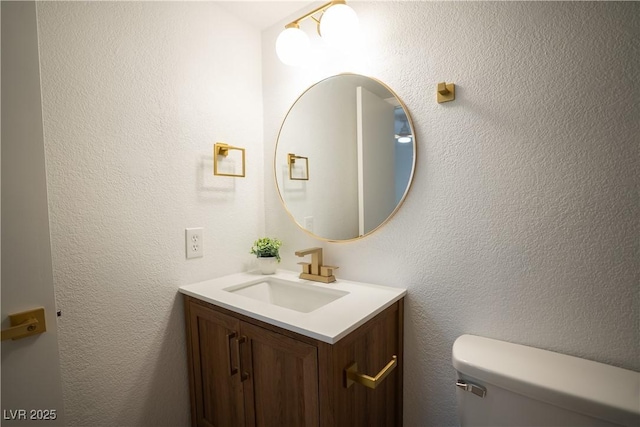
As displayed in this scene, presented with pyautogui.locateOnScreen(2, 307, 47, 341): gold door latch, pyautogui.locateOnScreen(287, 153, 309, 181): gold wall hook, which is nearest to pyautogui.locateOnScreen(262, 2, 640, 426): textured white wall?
pyautogui.locateOnScreen(287, 153, 309, 181): gold wall hook

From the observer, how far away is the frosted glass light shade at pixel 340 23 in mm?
1098

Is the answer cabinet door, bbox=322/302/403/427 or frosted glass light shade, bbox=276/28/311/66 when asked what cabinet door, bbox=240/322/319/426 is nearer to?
cabinet door, bbox=322/302/403/427

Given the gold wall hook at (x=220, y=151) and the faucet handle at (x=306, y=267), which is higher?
the gold wall hook at (x=220, y=151)

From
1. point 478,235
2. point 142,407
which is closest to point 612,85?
point 478,235

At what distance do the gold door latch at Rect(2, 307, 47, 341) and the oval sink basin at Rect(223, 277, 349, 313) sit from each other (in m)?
0.55

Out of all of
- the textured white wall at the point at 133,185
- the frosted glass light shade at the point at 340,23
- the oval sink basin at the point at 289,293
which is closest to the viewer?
the textured white wall at the point at 133,185

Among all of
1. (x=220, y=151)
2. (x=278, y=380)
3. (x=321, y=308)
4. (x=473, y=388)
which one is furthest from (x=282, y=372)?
(x=220, y=151)

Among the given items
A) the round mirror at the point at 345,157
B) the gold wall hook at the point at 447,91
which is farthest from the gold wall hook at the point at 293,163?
the gold wall hook at the point at 447,91

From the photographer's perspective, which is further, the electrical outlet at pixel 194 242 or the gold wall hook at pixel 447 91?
the electrical outlet at pixel 194 242

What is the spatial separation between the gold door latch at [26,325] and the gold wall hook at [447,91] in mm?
1370

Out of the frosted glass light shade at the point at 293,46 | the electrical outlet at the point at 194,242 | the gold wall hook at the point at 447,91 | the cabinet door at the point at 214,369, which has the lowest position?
the cabinet door at the point at 214,369

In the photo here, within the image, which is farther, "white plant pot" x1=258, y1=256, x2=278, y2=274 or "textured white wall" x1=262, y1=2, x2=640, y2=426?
"white plant pot" x1=258, y1=256, x2=278, y2=274

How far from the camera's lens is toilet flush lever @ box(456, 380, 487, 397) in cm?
80

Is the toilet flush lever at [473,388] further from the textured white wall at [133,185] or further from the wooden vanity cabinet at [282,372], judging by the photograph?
the textured white wall at [133,185]
